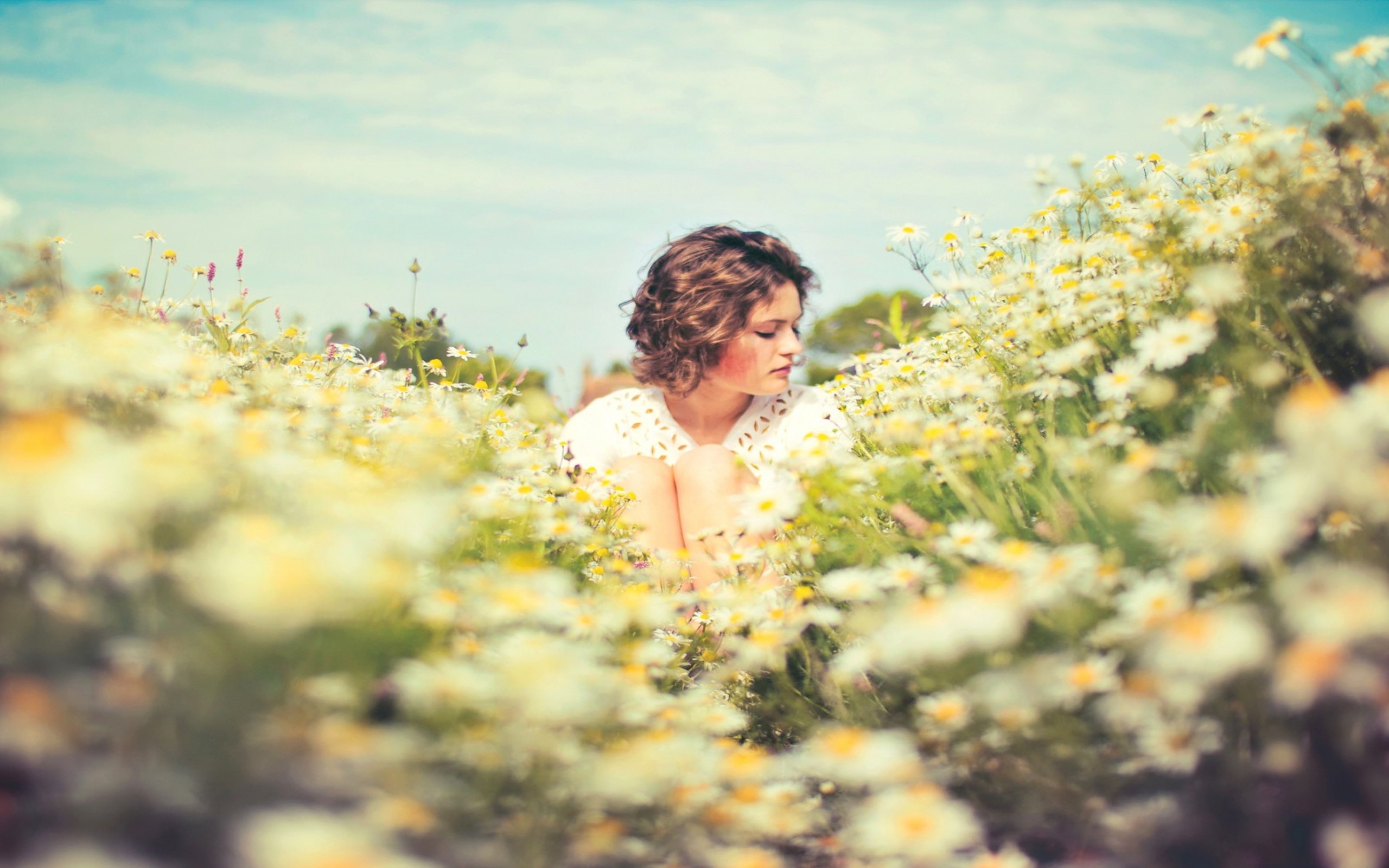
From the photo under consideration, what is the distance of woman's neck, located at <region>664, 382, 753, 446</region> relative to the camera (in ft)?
12.7

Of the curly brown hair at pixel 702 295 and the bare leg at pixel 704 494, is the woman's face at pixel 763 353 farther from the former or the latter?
the bare leg at pixel 704 494

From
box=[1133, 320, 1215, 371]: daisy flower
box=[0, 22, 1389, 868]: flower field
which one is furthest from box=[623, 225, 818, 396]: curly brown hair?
box=[1133, 320, 1215, 371]: daisy flower

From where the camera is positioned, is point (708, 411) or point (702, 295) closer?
point (702, 295)

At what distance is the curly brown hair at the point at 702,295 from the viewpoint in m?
3.65

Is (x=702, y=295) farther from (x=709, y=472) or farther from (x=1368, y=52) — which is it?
(x=1368, y=52)

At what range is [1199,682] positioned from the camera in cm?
104

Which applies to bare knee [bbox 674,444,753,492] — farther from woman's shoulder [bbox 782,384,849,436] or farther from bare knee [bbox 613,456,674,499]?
woman's shoulder [bbox 782,384,849,436]

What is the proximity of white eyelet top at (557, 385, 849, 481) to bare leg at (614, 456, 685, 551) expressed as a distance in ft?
1.22

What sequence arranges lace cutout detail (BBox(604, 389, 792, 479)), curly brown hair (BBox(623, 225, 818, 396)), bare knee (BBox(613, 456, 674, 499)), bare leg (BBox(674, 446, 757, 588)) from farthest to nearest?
lace cutout detail (BBox(604, 389, 792, 479)) < curly brown hair (BBox(623, 225, 818, 396)) < bare knee (BBox(613, 456, 674, 499)) < bare leg (BBox(674, 446, 757, 588))

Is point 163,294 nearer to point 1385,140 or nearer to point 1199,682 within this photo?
point 1199,682

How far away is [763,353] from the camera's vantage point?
11.7 ft

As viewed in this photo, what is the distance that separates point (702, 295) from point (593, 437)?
0.85m

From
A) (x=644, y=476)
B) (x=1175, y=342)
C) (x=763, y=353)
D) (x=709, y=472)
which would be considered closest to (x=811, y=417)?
(x=763, y=353)

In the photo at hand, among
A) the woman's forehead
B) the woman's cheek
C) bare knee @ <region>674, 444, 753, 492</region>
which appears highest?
the woman's forehead
